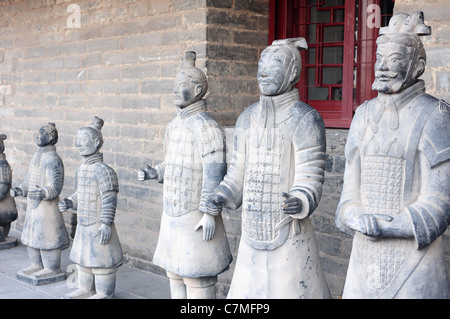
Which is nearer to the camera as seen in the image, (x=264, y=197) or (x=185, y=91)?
(x=264, y=197)

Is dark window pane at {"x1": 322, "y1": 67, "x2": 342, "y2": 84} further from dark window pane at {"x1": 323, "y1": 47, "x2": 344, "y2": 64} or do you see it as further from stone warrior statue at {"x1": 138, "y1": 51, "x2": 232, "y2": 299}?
stone warrior statue at {"x1": 138, "y1": 51, "x2": 232, "y2": 299}

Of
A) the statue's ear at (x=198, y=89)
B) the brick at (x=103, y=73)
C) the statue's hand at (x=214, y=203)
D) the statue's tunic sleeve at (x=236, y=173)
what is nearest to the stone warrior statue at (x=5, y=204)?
the brick at (x=103, y=73)

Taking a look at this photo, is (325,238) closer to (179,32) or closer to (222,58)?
(222,58)

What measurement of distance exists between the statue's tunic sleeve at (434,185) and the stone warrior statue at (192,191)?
1.51 meters

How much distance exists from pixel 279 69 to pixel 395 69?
2.48ft

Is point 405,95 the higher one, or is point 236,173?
point 405,95

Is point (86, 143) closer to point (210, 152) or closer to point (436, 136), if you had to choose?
point (210, 152)

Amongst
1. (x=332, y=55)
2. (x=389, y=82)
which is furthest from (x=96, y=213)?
(x=332, y=55)

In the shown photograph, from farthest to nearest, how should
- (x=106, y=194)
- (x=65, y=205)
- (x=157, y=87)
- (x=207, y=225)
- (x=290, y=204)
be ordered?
(x=157, y=87)
(x=65, y=205)
(x=106, y=194)
(x=207, y=225)
(x=290, y=204)

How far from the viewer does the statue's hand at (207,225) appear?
168 inches

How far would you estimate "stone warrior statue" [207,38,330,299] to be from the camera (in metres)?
3.73

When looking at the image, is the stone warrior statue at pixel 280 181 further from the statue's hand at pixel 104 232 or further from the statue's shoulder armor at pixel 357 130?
the statue's hand at pixel 104 232

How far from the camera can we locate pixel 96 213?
5215 millimetres

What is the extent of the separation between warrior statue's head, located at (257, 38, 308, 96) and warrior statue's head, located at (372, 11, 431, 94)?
25.1 inches
